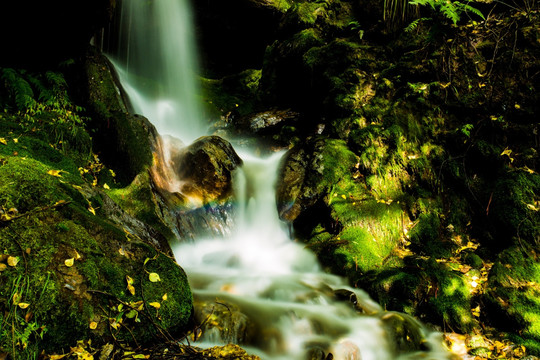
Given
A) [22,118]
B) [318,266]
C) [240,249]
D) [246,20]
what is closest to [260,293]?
[318,266]

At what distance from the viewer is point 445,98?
6867mm

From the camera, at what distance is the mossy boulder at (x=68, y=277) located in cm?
175

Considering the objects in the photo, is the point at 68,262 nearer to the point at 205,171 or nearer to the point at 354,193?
the point at 205,171

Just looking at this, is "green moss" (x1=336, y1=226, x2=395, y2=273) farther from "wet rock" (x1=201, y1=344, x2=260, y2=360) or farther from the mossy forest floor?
"wet rock" (x1=201, y1=344, x2=260, y2=360)

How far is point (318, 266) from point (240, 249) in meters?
1.60

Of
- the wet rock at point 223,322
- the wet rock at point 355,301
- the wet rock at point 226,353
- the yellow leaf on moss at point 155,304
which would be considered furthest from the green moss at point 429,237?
the yellow leaf on moss at point 155,304

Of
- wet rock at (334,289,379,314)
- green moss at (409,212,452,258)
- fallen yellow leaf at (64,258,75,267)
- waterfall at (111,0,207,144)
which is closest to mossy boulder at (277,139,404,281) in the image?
green moss at (409,212,452,258)

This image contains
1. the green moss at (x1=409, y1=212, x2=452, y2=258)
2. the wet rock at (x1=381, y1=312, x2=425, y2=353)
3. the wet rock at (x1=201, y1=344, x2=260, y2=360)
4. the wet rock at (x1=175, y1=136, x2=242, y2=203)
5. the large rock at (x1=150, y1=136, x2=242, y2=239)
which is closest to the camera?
the wet rock at (x1=201, y1=344, x2=260, y2=360)

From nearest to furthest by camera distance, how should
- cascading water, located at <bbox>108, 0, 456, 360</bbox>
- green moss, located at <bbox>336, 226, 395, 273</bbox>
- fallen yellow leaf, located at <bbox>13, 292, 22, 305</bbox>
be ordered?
1. fallen yellow leaf, located at <bbox>13, 292, 22, 305</bbox>
2. cascading water, located at <bbox>108, 0, 456, 360</bbox>
3. green moss, located at <bbox>336, 226, 395, 273</bbox>

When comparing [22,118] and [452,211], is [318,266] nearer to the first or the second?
[452,211]

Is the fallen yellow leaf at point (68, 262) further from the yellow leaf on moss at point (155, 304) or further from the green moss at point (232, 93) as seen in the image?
the green moss at point (232, 93)

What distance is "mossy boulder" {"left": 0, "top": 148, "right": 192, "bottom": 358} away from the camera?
1.75 m

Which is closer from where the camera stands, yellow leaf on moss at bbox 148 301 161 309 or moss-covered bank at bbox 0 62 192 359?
moss-covered bank at bbox 0 62 192 359

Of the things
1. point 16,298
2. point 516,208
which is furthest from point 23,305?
point 516,208
